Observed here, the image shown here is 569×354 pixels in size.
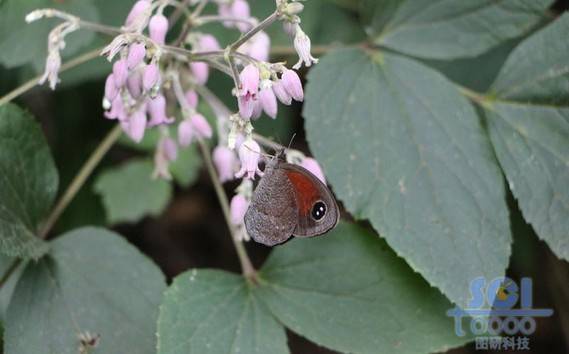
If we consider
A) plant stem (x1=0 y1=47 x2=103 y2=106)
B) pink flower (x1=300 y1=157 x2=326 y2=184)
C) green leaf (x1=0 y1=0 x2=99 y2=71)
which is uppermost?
green leaf (x1=0 y1=0 x2=99 y2=71)

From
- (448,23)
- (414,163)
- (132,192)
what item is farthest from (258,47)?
(132,192)

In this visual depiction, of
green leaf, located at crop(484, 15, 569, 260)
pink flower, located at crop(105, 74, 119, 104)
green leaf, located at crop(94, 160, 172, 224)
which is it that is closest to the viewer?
pink flower, located at crop(105, 74, 119, 104)

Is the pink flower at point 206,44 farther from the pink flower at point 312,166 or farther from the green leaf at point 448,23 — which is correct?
the green leaf at point 448,23

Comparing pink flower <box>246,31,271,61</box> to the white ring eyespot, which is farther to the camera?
pink flower <box>246,31,271,61</box>

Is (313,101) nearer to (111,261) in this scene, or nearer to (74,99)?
(111,261)

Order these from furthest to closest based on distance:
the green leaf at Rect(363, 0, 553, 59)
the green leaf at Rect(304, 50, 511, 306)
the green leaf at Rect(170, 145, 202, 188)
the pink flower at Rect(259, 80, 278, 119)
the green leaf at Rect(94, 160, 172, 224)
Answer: the green leaf at Rect(170, 145, 202, 188) < the green leaf at Rect(94, 160, 172, 224) < the green leaf at Rect(363, 0, 553, 59) < the green leaf at Rect(304, 50, 511, 306) < the pink flower at Rect(259, 80, 278, 119)

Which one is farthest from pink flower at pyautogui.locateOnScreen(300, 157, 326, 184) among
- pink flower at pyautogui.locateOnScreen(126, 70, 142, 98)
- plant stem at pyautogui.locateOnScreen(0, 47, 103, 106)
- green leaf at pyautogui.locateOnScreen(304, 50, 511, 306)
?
plant stem at pyautogui.locateOnScreen(0, 47, 103, 106)

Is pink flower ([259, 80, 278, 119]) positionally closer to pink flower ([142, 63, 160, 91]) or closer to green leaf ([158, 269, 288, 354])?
pink flower ([142, 63, 160, 91])
